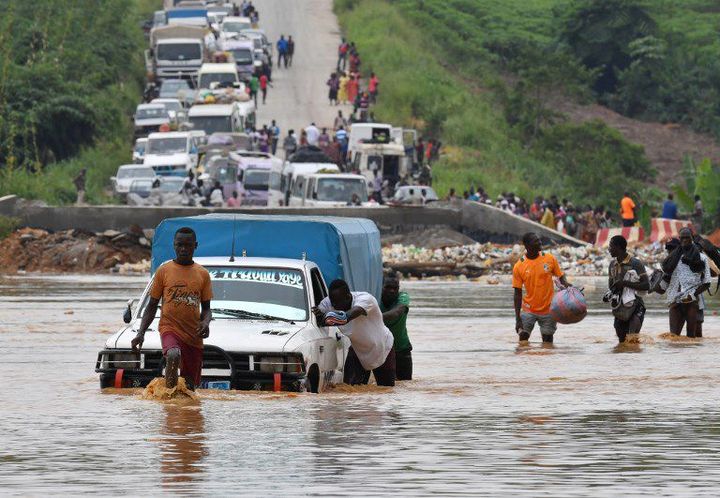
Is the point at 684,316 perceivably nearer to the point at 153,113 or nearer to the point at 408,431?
the point at 408,431

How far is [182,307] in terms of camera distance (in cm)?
1417

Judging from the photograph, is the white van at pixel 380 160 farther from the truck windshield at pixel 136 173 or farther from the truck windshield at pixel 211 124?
the truck windshield at pixel 136 173

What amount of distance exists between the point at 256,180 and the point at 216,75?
18.3 m

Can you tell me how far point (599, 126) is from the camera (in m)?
82.1

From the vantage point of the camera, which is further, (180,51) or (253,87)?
(180,51)

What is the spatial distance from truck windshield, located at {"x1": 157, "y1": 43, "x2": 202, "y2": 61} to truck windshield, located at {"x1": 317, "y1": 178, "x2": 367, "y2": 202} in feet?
89.7

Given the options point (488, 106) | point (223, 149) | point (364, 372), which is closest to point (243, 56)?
point (488, 106)

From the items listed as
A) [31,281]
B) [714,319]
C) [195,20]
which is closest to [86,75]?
Result: [195,20]

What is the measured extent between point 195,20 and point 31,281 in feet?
152

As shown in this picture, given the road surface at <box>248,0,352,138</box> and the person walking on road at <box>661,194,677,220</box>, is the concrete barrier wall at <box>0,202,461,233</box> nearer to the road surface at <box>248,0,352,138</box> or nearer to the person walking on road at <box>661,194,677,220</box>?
the person walking on road at <box>661,194,677,220</box>

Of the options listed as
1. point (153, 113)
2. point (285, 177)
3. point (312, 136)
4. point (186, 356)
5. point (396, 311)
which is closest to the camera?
point (186, 356)

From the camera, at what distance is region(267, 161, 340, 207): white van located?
181 feet

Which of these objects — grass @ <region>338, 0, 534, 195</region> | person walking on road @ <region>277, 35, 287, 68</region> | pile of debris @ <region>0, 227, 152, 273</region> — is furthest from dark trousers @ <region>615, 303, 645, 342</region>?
person walking on road @ <region>277, 35, 287, 68</region>

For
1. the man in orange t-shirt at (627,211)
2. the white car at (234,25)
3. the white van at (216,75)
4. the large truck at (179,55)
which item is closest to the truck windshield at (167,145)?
the white van at (216,75)
